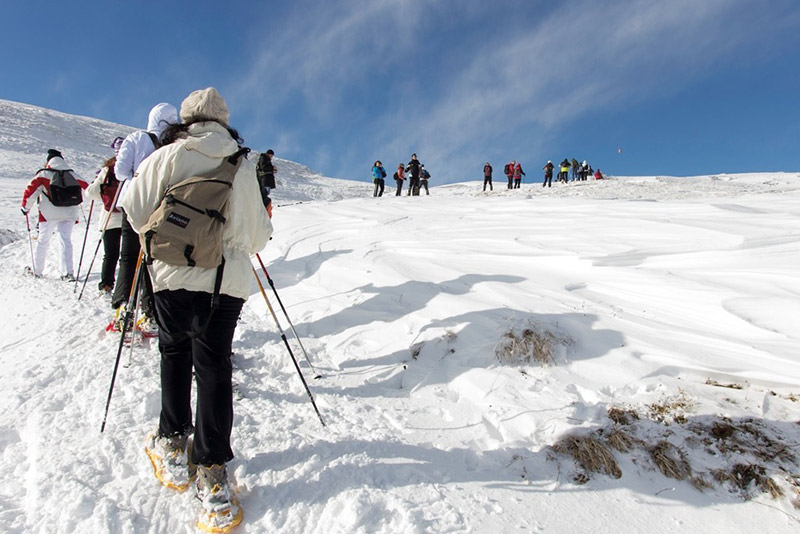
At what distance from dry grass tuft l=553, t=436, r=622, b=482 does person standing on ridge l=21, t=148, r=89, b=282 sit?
23.3ft

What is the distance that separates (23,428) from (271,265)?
13.8ft

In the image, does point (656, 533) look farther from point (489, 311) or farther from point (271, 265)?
point (271, 265)

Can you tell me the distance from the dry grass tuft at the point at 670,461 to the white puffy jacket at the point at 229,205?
2.53m

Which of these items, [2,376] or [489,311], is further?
[489,311]

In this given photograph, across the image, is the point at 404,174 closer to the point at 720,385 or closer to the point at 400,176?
the point at 400,176

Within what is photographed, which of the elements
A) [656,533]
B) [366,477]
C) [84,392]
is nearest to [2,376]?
[84,392]

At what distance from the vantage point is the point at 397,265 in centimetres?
617

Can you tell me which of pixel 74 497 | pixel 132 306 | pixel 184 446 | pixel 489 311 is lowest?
pixel 74 497

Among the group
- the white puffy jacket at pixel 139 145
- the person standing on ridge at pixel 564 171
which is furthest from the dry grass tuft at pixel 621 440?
the person standing on ridge at pixel 564 171

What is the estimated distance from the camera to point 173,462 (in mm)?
2338

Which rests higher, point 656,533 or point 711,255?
point 711,255

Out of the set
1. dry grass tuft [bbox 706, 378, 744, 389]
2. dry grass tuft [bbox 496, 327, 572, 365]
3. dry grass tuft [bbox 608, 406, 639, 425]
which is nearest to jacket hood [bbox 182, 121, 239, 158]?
dry grass tuft [bbox 496, 327, 572, 365]

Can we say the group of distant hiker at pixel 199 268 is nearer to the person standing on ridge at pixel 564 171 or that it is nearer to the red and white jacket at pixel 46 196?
the red and white jacket at pixel 46 196

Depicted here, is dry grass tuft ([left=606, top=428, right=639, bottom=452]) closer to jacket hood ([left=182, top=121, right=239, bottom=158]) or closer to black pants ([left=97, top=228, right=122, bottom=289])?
jacket hood ([left=182, top=121, right=239, bottom=158])
